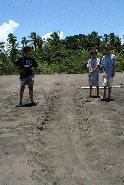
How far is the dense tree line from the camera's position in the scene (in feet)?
125

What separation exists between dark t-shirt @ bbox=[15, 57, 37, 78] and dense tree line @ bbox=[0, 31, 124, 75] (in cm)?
1554

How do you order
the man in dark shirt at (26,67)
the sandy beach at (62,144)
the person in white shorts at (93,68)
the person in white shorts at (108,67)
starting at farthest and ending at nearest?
1. the person in white shorts at (93,68)
2. the person in white shorts at (108,67)
3. the man in dark shirt at (26,67)
4. the sandy beach at (62,144)

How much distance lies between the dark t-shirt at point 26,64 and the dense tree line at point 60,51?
15539 mm

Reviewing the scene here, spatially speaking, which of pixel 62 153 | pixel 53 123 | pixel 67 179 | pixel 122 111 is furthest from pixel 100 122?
pixel 67 179

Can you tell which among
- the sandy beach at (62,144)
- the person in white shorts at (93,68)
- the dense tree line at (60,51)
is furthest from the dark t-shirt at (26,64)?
the dense tree line at (60,51)

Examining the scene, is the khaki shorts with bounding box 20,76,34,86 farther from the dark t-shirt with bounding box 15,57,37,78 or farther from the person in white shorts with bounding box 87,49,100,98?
the person in white shorts with bounding box 87,49,100,98

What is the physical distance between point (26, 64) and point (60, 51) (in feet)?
155

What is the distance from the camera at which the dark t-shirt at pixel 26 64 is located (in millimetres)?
11625

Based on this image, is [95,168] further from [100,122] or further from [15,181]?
[100,122]

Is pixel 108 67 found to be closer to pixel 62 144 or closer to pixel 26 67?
pixel 26 67

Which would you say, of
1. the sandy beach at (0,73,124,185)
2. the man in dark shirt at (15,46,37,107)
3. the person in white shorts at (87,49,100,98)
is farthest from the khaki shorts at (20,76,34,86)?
the person in white shorts at (87,49,100,98)

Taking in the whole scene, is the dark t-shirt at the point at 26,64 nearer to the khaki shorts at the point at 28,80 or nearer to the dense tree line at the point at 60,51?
the khaki shorts at the point at 28,80

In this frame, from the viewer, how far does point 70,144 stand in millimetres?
7145

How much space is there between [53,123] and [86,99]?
12.5 feet
